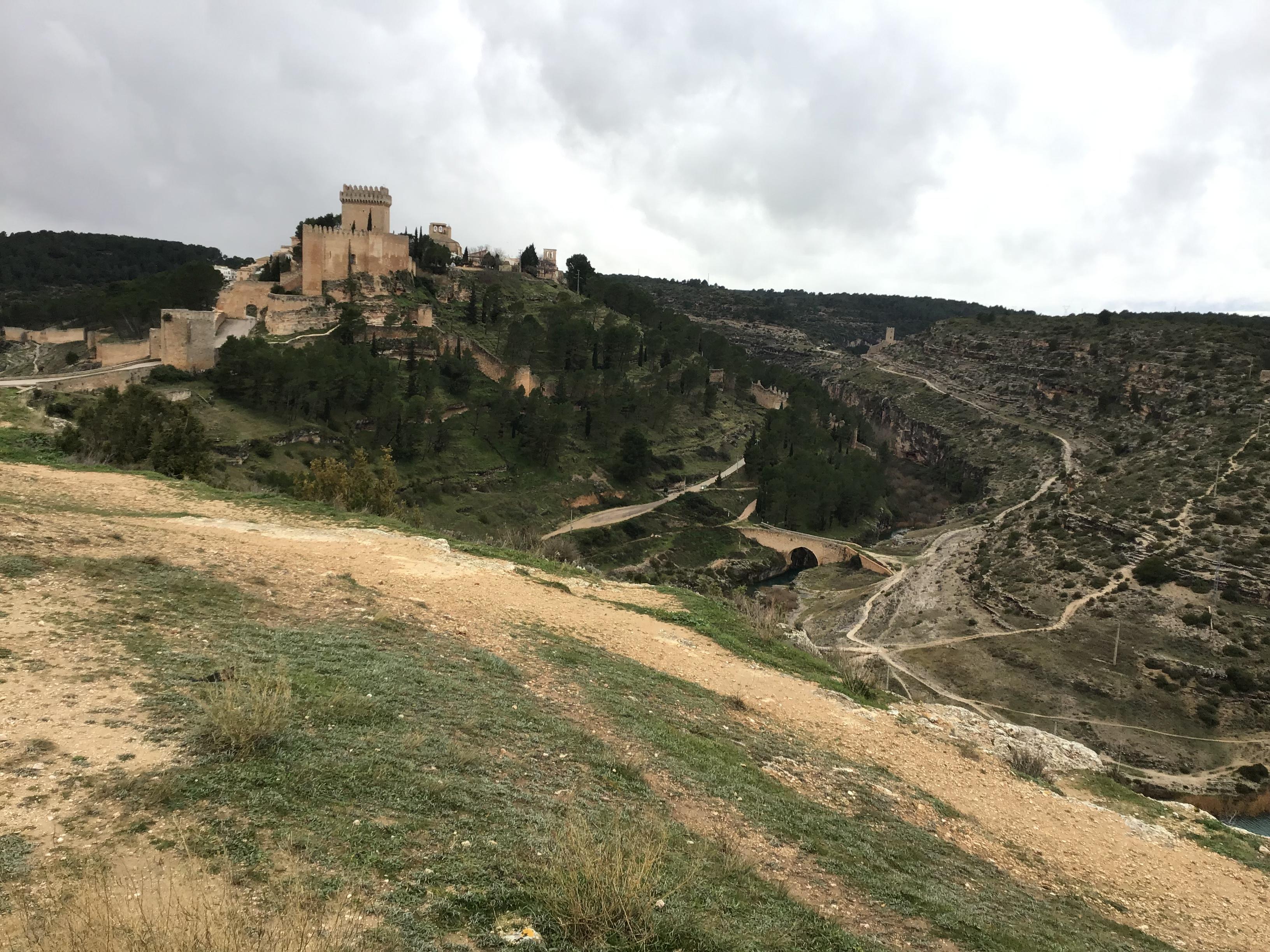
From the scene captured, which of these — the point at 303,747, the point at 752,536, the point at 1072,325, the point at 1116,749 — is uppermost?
the point at 1072,325

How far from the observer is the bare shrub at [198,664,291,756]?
5.39 meters

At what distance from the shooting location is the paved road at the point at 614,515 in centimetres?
4962

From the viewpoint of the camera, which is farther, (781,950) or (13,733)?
(13,733)

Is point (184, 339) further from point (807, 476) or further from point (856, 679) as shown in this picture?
point (807, 476)

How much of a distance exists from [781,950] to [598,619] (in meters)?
9.22

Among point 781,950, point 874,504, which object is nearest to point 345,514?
point 781,950

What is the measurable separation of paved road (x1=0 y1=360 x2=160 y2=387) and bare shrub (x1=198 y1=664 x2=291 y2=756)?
3791 centimetres

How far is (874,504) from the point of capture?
67125mm

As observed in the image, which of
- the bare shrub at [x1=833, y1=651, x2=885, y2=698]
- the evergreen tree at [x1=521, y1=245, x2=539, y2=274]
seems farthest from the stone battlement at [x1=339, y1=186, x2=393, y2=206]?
the bare shrub at [x1=833, y1=651, x2=885, y2=698]

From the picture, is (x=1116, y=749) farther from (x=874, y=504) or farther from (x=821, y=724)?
(x=874, y=504)

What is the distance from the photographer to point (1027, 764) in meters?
12.1

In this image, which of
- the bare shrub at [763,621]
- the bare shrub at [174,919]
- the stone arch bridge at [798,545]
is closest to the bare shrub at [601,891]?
the bare shrub at [174,919]

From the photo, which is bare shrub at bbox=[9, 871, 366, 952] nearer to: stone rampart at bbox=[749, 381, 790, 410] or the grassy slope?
the grassy slope

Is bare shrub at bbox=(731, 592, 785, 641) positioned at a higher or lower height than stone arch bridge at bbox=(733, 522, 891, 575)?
higher
